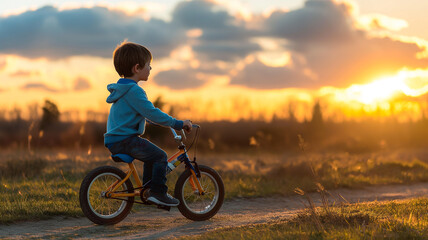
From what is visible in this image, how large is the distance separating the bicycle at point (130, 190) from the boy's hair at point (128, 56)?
44.7 inches

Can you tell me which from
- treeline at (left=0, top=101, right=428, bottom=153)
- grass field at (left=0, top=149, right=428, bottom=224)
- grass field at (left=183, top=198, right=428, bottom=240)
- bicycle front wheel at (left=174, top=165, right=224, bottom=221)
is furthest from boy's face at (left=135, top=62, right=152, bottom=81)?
treeline at (left=0, top=101, right=428, bottom=153)

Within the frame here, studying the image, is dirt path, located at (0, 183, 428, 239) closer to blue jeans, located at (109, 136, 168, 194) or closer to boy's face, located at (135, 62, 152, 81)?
blue jeans, located at (109, 136, 168, 194)

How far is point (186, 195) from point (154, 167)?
36.6 inches

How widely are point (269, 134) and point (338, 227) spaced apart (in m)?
29.1

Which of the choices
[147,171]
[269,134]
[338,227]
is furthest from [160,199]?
[269,134]

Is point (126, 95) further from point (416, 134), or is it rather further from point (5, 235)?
point (416, 134)

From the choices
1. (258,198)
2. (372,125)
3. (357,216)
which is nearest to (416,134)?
(372,125)

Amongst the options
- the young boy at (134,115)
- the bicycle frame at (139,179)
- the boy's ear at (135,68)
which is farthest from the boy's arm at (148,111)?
the bicycle frame at (139,179)

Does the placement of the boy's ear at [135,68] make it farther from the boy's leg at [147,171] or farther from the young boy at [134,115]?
the boy's leg at [147,171]

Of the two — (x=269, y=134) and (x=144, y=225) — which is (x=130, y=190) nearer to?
(x=144, y=225)

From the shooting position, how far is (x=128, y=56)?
686 cm

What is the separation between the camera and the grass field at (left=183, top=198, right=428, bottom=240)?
5.98 meters

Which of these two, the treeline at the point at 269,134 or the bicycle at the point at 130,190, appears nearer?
the bicycle at the point at 130,190

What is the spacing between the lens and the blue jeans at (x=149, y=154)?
6.85 metres
